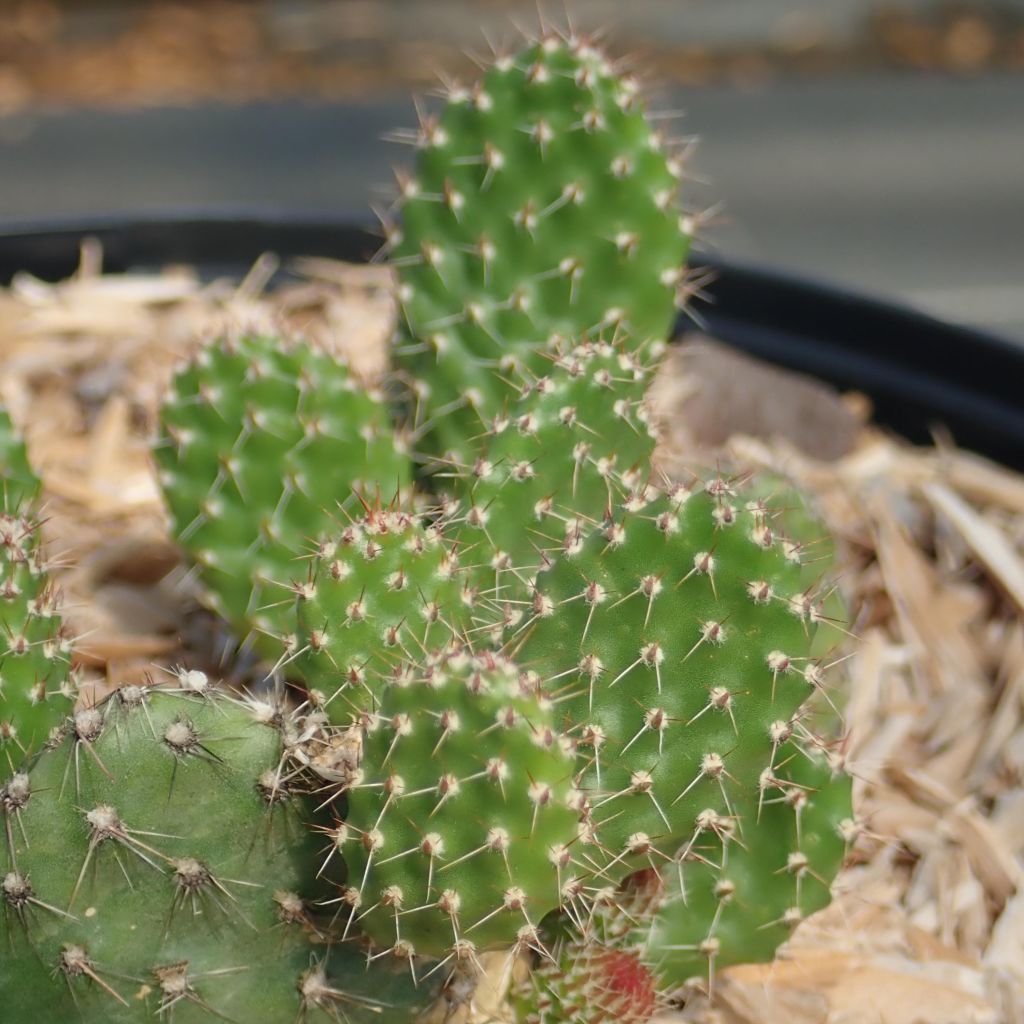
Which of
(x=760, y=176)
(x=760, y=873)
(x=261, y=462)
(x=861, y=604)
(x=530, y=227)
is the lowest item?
(x=861, y=604)

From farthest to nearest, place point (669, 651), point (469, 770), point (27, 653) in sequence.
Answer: point (27, 653)
point (669, 651)
point (469, 770)

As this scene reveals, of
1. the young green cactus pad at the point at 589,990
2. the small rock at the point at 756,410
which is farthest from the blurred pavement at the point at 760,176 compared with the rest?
the young green cactus pad at the point at 589,990

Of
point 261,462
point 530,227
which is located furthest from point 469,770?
point 530,227

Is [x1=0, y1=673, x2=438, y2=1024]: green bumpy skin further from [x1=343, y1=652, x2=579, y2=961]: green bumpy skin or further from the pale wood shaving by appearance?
the pale wood shaving

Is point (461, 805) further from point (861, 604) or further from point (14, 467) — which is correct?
point (861, 604)

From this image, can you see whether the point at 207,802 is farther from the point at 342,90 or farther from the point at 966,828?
the point at 342,90

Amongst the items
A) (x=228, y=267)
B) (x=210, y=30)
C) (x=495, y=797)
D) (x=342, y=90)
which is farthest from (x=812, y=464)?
(x=210, y=30)

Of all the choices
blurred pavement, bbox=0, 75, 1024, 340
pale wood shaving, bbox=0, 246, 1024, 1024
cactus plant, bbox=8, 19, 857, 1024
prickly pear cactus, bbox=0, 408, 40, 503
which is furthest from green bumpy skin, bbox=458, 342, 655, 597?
blurred pavement, bbox=0, 75, 1024, 340

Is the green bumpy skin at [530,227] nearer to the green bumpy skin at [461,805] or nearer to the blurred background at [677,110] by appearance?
the green bumpy skin at [461,805]
